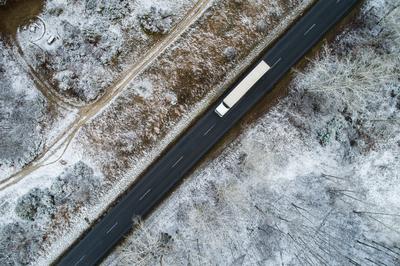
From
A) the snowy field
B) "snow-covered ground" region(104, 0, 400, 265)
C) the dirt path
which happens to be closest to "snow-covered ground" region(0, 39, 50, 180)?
the snowy field

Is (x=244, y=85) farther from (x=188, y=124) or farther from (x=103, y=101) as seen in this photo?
(x=103, y=101)

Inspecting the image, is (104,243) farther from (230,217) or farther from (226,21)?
(226,21)

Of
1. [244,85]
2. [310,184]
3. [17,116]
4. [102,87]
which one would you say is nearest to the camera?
[244,85]

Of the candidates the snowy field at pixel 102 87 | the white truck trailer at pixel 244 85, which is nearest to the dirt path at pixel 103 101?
the snowy field at pixel 102 87

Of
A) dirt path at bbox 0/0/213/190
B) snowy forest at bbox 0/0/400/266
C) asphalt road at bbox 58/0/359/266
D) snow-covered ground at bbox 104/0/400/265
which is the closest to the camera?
snow-covered ground at bbox 104/0/400/265

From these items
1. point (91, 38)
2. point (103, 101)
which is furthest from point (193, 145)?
point (91, 38)

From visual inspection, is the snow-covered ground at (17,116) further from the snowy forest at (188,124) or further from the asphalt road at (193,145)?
the asphalt road at (193,145)

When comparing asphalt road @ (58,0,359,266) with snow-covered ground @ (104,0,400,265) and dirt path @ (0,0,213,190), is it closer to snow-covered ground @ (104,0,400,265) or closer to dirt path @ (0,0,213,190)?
snow-covered ground @ (104,0,400,265)
